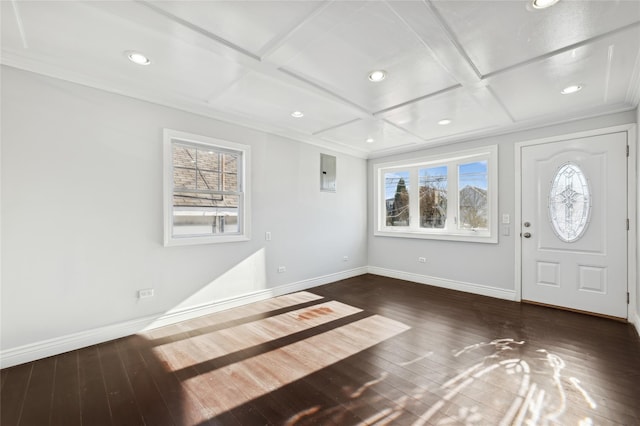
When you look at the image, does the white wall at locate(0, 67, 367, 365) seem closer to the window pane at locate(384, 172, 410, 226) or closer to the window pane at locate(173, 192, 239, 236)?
the window pane at locate(173, 192, 239, 236)

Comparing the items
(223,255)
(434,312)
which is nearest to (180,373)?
(223,255)

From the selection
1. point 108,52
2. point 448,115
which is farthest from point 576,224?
point 108,52

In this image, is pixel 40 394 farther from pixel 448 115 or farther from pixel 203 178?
pixel 448 115

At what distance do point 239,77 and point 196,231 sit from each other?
194 cm

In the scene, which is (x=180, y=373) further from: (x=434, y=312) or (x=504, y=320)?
(x=504, y=320)

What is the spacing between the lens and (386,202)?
5.84m

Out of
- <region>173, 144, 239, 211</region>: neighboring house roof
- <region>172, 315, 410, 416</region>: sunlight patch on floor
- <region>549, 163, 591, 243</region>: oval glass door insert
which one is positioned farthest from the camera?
<region>549, 163, 591, 243</region>: oval glass door insert

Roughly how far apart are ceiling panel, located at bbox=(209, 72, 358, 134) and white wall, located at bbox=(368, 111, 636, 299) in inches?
88.3

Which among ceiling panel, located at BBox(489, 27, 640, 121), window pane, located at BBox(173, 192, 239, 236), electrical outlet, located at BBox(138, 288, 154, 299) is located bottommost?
electrical outlet, located at BBox(138, 288, 154, 299)

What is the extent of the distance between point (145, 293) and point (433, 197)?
4.65 metres

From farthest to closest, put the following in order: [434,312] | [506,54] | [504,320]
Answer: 1. [434,312]
2. [504,320]
3. [506,54]

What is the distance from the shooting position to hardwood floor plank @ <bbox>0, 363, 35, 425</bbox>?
1752 mm

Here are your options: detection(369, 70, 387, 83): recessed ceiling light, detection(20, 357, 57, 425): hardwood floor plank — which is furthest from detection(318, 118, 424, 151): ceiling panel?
detection(20, 357, 57, 425): hardwood floor plank

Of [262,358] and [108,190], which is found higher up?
[108,190]
